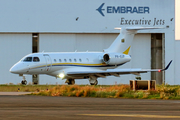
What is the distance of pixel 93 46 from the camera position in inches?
1727

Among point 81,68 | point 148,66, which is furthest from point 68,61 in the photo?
point 148,66

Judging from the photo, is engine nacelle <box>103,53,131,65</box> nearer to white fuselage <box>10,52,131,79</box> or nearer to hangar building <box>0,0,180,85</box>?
white fuselage <box>10,52,131,79</box>

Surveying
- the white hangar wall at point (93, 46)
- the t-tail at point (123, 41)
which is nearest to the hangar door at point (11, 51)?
the white hangar wall at point (93, 46)

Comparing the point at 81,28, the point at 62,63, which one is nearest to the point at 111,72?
the point at 62,63

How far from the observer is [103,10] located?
43.9 m

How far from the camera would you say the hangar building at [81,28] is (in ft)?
138

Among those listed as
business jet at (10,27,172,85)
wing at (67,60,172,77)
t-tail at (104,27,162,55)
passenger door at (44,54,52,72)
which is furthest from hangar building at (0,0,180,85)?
passenger door at (44,54,52,72)

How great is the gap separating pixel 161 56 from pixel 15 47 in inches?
629

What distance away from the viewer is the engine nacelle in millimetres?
37281

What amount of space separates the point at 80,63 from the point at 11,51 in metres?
8.74

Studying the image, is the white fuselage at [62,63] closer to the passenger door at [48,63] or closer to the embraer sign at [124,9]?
the passenger door at [48,63]

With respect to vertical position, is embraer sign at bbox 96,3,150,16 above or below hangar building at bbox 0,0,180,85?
above

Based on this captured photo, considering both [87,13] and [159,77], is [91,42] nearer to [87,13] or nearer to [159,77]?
[87,13]

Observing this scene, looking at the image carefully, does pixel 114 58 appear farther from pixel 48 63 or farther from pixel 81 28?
pixel 81 28
